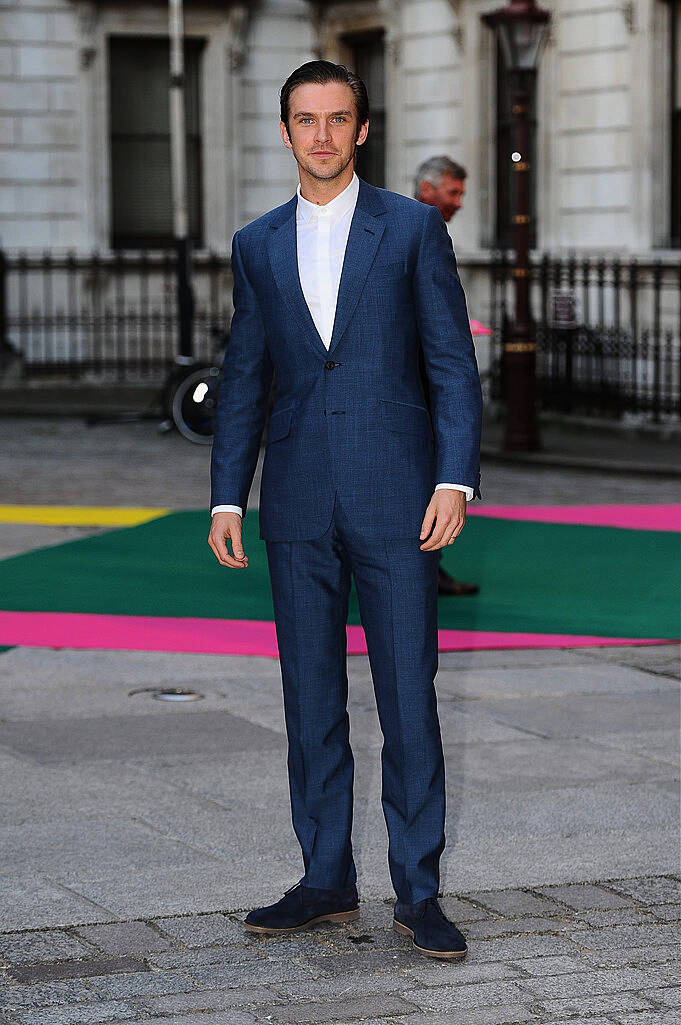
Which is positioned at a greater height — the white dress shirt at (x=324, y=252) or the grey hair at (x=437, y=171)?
the grey hair at (x=437, y=171)

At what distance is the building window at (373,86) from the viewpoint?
22995 millimetres

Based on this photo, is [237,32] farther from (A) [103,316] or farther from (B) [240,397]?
(B) [240,397]

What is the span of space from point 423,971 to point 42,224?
19.4 m

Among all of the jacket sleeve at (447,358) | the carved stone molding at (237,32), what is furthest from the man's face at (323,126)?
the carved stone molding at (237,32)

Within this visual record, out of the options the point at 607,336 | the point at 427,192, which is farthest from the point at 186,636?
the point at 607,336

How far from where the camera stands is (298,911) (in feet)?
14.7

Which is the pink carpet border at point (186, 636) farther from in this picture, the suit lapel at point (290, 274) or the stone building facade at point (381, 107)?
the stone building facade at point (381, 107)

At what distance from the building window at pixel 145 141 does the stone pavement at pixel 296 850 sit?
16.3 m

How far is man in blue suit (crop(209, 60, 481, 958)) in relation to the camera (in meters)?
4.32

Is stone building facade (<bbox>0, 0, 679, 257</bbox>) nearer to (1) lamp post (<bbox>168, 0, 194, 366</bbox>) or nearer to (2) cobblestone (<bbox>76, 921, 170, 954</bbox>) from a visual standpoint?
(1) lamp post (<bbox>168, 0, 194, 366</bbox>)

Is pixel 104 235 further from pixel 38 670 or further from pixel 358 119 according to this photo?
pixel 358 119

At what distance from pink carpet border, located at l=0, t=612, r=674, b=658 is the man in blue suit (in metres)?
3.47

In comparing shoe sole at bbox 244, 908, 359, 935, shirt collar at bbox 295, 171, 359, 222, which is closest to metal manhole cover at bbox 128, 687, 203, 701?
shoe sole at bbox 244, 908, 359, 935

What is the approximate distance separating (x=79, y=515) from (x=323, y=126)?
8.32 m
